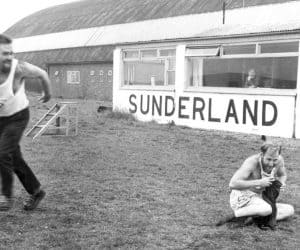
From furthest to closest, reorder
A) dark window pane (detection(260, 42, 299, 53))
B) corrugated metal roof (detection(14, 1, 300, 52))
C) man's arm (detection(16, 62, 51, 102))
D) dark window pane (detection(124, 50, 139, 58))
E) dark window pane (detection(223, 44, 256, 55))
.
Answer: dark window pane (detection(124, 50, 139, 58))
corrugated metal roof (detection(14, 1, 300, 52))
dark window pane (detection(223, 44, 256, 55))
dark window pane (detection(260, 42, 299, 53))
man's arm (detection(16, 62, 51, 102))

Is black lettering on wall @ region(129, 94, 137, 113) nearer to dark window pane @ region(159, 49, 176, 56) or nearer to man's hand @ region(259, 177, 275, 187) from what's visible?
dark window pane @ region(159, 49, 176, 56)

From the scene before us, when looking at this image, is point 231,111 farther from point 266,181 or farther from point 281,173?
point 266,181

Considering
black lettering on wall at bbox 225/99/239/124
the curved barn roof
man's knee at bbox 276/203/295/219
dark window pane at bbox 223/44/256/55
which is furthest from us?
the curved barn roof

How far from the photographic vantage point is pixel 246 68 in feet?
51.5

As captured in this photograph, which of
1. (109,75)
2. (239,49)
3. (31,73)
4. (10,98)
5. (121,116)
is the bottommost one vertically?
(121,116)

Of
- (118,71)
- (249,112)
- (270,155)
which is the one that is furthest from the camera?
(118,71)

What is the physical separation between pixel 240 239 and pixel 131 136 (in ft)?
29.5

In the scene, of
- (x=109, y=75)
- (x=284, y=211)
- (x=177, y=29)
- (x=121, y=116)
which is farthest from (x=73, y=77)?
(x=284, y=211)

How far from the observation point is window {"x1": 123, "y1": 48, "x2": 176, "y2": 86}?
18188 mm

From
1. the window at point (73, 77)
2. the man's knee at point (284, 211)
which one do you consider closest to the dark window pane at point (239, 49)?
the man's knee at point (284, 211)

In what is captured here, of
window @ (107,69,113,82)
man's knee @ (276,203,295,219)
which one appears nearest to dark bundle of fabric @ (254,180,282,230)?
man's knee @ (276,203,295,219)

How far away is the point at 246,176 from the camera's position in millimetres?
5488

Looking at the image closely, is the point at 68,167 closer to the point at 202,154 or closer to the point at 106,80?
the point at 202,154

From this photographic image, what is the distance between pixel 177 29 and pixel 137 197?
28.0 metres
